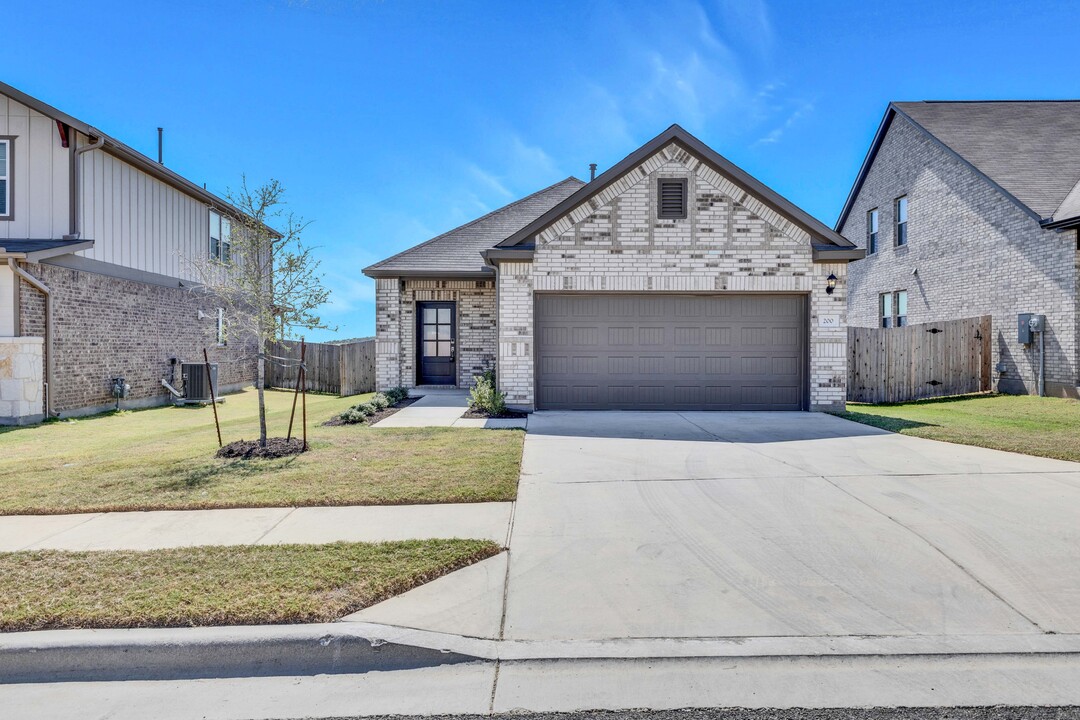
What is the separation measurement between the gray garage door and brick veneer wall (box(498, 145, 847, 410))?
0.36 meters

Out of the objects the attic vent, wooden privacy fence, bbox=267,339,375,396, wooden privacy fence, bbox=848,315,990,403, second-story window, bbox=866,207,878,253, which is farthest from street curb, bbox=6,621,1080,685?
second-story window, bbox=866,207,878,253

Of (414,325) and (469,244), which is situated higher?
(469,244)

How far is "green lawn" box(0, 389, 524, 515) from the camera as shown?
19.3 ft

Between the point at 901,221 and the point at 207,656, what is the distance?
74.7ft

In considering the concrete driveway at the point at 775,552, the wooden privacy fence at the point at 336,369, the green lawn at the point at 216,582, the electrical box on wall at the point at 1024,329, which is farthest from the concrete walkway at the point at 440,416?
the electrical box on wall at the point at 1024,329

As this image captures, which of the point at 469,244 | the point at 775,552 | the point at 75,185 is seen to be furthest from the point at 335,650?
the point at 75,185

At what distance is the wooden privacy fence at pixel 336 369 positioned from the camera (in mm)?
18516

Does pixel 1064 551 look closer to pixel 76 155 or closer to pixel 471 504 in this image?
pixel 471 504

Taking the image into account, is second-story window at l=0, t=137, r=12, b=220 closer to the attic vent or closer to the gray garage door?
the gray garage door

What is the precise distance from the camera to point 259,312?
8.20 m

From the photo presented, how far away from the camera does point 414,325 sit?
15914mm

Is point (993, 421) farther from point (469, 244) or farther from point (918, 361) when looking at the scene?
point (469, 244)

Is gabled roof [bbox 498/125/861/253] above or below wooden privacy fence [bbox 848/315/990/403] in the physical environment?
above

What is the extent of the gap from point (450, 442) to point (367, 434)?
1.67m
